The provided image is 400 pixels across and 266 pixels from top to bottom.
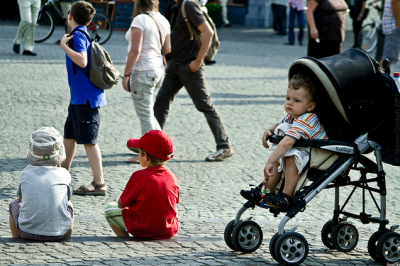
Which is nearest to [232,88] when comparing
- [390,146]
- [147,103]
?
[147,103]

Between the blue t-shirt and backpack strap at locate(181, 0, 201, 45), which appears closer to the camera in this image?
the blue t-shirt

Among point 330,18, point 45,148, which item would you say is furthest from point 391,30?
point 45,148

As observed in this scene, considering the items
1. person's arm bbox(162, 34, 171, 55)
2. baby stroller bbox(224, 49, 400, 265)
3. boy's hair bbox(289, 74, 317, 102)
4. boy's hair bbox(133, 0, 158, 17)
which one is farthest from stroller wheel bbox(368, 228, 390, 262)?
boy's hair bbox(133, 0, 158, 17)

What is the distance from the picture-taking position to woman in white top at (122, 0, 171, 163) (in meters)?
6.12

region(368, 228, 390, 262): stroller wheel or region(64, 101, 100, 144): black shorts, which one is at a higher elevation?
region(64, 101, 100, 144): black shorts

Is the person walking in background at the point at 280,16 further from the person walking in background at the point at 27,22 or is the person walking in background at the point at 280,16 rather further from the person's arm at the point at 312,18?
the person's arm at the point at 312,18

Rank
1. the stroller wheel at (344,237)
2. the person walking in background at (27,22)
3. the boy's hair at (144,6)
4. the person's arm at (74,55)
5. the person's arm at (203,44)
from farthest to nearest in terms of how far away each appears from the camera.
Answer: the person walking in background at (27,22) < the person's arm at (203,44) < the boy's hair at (144,6) < the person's arm at (74,55) < the stroller wheel at (344,237)

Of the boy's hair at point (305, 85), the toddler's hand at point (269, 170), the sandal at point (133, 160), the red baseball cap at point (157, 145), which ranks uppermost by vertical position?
the boy's hair at point (305, 85)

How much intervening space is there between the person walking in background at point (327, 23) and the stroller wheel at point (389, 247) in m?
5.29

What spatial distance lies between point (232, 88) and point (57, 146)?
6.70 m

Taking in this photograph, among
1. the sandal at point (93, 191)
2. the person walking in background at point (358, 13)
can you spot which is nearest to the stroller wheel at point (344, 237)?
the sandal at point (93, 191)

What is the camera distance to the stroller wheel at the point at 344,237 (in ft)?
13.6

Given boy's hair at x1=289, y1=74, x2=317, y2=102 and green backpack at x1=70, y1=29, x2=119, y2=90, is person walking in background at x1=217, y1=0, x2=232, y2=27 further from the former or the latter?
boy's hair at x1=289, y1=74, x2=317, y2=102

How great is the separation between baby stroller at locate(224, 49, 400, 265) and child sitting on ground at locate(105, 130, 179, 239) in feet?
1.59
